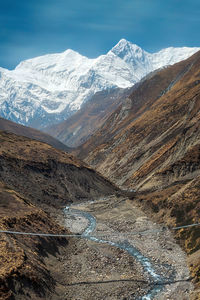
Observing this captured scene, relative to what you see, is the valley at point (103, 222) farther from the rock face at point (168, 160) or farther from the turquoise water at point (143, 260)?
the rock face at point (168, 160)

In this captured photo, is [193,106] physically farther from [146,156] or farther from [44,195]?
[44,195]

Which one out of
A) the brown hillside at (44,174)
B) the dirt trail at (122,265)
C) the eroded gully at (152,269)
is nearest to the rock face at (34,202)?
the brown hillside at (44,174)

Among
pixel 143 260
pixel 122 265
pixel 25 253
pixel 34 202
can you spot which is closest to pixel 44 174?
pixel 34 202

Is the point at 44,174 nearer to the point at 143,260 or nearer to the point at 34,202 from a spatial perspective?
the point at 34,202

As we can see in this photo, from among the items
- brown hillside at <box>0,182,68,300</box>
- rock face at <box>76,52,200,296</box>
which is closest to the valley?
brown hillside at <box>0,182,68,300</box>

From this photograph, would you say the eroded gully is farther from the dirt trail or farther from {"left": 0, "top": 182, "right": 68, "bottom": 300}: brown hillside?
{"left": 0, "top": 182, "right": 68, "bottom": 300}: brown hillside

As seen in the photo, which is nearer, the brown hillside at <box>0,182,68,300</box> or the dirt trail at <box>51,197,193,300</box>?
the brown hillside at <box>0,182,68,300</box>
